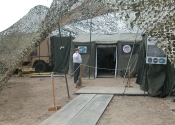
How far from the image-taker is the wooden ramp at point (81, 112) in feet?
18.1

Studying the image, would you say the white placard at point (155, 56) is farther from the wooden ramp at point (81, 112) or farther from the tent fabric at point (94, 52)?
the tent fabric at point (94, 52)

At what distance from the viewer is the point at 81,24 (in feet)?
54.5

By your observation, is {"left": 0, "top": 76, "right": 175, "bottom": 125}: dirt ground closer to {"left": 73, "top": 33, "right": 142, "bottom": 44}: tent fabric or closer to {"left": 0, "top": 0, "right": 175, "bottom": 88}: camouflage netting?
{"left": 0, "top": 0, "right": 175, "bottom": 88}: camouflage netting

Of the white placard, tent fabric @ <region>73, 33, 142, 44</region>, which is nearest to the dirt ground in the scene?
the white placard

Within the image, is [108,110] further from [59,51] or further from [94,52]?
[59,51]

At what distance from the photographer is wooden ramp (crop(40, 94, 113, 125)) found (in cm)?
551

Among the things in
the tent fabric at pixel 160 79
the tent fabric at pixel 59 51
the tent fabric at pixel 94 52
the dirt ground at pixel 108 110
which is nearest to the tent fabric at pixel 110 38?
the tent fabric at pixel 94 52

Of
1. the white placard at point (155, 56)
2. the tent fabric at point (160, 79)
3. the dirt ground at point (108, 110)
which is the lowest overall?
the dirt ground at point (108, 110)

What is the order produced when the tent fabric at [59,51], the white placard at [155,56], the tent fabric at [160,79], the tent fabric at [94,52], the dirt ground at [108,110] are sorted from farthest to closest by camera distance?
the tent fabric at [59,51] → the tent fabric at [94,52] → the tent fabric at [160,79] → the white placard at [155,56] → the dirt ground at [108,110]

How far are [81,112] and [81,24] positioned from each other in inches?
434

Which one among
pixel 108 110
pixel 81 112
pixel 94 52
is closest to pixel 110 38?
pixel 94 52

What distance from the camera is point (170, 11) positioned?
318 centimetres

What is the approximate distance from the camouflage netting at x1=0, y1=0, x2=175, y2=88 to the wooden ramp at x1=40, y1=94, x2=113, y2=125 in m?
2.08

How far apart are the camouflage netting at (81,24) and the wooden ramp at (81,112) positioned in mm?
2081
